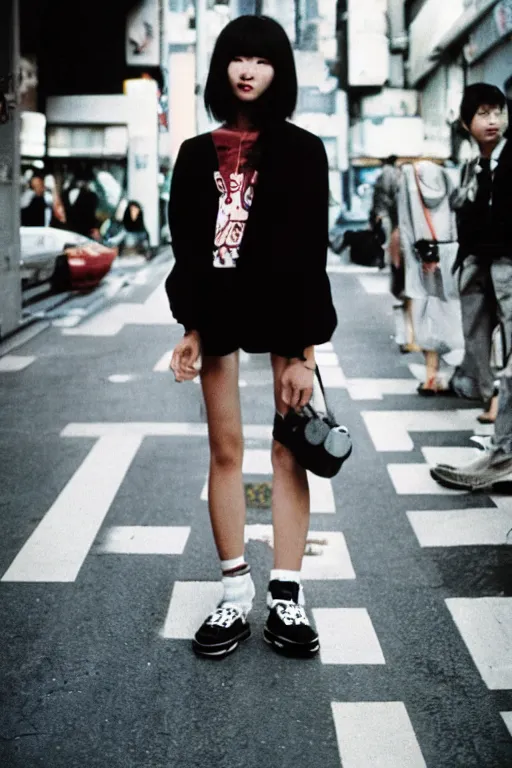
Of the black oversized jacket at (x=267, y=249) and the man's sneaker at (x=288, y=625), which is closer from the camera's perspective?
the black oversized jacket at (x=267, y=249)

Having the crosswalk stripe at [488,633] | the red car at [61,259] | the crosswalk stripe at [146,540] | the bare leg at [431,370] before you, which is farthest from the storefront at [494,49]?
the crosswalk stripe at [488,633]

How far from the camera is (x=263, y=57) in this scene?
115 inches

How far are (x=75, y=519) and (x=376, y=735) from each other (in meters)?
2.22

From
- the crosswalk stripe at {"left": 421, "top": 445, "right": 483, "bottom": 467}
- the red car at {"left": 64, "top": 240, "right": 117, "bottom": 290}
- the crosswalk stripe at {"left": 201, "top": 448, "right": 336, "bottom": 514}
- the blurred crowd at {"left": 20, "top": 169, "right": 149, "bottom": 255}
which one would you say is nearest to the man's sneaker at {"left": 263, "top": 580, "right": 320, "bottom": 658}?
the crosswalk stripe at {"left": 201, "top": 448, "right": 336, "bottom": 514}

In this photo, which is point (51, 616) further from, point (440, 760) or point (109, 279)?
point (109, 279)

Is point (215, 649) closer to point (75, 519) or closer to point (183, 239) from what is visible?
point (183, 239)

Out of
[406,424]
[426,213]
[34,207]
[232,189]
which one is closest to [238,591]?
[232,189]

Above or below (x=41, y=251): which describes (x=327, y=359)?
below

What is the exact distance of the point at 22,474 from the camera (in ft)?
17.5

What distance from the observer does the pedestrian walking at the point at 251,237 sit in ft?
9.58

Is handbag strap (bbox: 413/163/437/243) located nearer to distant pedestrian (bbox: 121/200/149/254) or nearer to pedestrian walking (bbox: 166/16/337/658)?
pedestrian walking (bbox: 166/16/337/658)

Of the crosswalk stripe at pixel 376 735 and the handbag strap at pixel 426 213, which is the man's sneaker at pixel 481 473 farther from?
the handbag strap at pixel 426 213

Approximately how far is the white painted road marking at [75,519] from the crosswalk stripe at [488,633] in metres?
1.38

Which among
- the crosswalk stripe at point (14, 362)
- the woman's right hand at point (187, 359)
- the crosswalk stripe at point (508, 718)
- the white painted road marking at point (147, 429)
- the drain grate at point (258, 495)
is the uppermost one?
the woman's right hand at point (187, 359)
